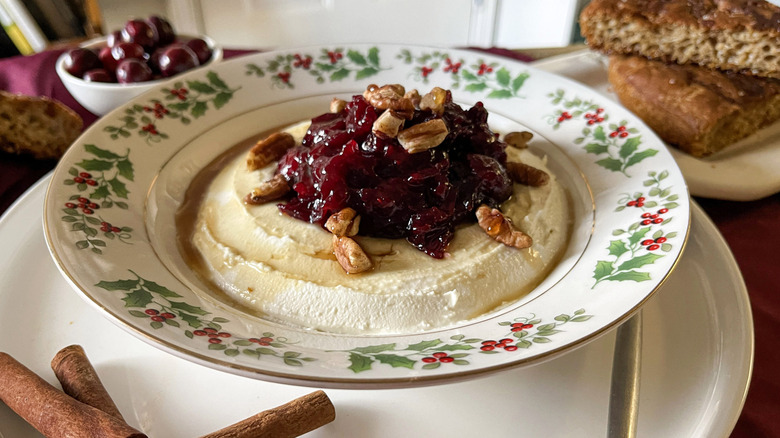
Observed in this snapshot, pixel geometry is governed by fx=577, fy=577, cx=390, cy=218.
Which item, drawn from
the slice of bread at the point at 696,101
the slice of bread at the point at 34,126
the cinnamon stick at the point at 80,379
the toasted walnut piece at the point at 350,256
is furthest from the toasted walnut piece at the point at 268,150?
the slice of bread at the point at 696,101

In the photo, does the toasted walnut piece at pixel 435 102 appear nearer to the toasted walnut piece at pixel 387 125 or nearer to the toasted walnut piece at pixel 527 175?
the toasted walnut piece at pixel 387 125

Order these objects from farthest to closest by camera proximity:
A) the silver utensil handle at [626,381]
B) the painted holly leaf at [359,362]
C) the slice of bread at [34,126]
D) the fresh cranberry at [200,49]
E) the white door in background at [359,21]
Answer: the white door in background at [359,21]
the fresh cranberry at [200,49]
the slice of bread at [34,126]
the silver utensil handle at [626,381]
the painted holly leaf at [359,362]

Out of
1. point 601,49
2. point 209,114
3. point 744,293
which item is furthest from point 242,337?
point 601,49

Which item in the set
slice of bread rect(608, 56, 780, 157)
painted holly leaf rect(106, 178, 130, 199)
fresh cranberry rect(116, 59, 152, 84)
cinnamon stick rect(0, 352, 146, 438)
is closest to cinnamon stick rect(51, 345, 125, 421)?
cinnamon stick rect(0, 352, 146, 438)

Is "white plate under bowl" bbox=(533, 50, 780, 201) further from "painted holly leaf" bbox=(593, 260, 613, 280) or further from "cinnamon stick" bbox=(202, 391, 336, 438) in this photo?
"cinnamon stick" bbox=(202, 391, 336, 438)

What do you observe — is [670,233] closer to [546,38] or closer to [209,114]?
[209,114]

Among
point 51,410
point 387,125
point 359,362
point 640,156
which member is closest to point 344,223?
point 387,125
